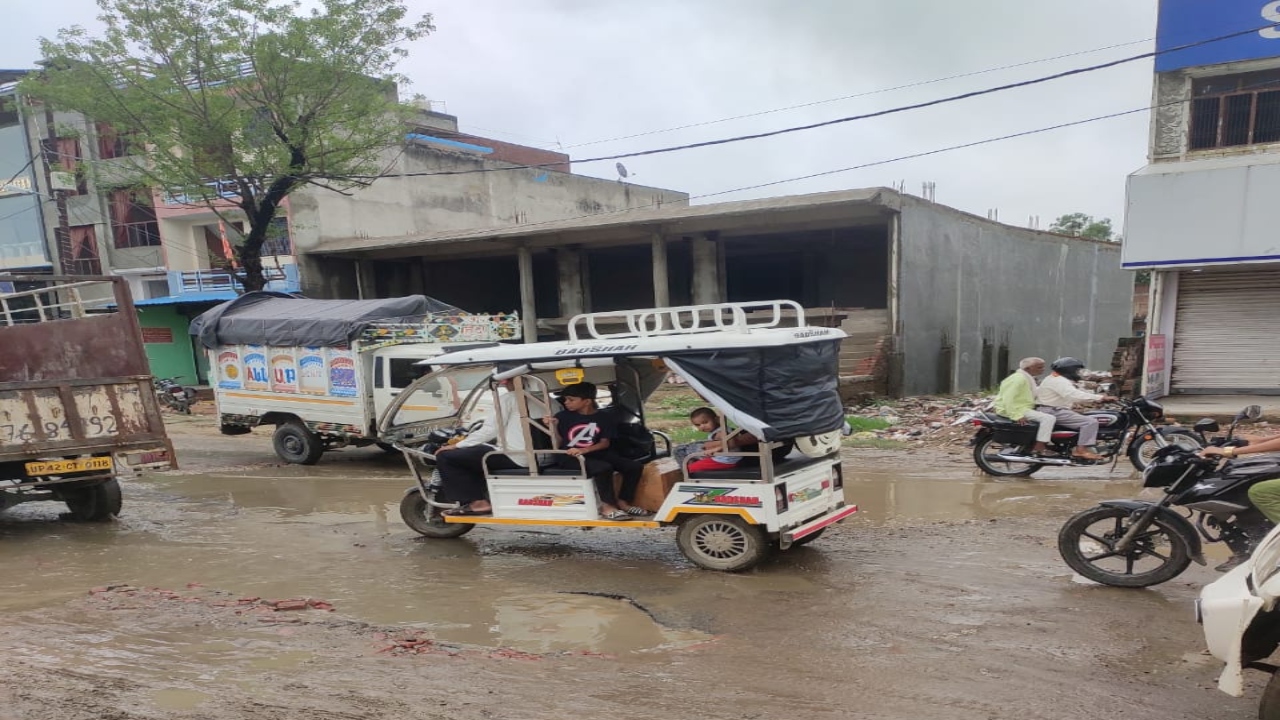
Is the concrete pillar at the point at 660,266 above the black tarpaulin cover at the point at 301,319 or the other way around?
above

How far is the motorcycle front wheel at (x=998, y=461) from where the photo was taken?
27.3 feet

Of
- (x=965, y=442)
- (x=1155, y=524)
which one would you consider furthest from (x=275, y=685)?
(x=965, y=442)

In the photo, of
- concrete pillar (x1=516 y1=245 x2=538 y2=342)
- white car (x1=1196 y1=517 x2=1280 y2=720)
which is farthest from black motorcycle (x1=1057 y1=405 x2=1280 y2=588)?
concrete pillar (x1=516 y1=245 x2=538 y2=342)

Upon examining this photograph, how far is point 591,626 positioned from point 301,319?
8803 millimetres

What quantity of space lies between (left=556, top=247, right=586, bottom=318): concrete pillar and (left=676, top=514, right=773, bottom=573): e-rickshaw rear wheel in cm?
1644

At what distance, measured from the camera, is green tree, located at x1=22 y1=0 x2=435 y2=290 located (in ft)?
49.9

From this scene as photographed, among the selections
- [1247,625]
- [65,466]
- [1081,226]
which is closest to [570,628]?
[1247,625]

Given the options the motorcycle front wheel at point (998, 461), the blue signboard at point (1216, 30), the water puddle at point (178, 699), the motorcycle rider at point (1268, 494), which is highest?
the blue signboard at point (1216, 30)

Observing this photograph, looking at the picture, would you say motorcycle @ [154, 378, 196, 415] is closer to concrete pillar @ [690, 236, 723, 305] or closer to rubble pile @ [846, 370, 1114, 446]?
concrete pillar @ [690, 236, 723, 305]

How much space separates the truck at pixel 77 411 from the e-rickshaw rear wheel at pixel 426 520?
9.06 feet

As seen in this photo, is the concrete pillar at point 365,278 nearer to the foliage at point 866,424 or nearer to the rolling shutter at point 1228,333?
the foliage at point 866,424

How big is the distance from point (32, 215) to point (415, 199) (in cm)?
1434

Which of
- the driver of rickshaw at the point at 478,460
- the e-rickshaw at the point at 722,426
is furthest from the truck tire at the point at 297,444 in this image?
the driver of rickshaw at the point at 478,460

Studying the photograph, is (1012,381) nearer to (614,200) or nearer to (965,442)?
(965,442)
